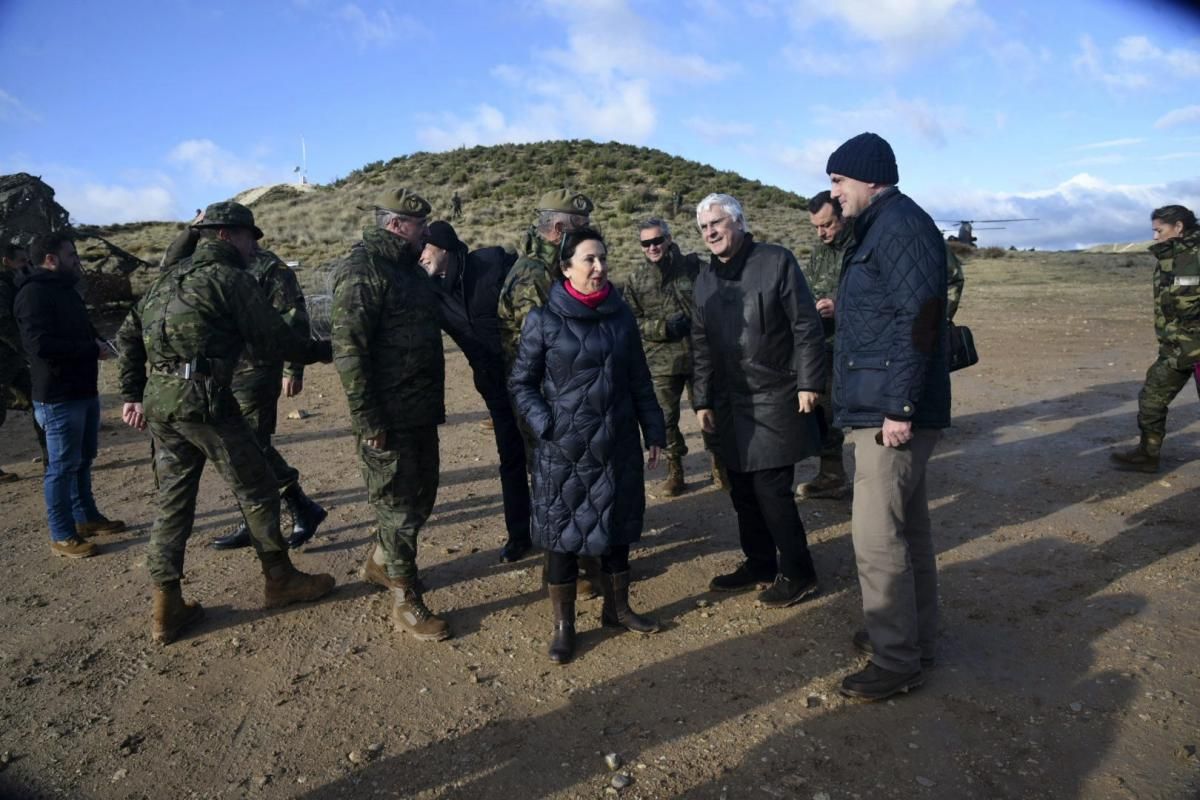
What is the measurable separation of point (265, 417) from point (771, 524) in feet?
11.1

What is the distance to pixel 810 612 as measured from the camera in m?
4.15

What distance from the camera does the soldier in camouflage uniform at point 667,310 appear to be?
232 inches

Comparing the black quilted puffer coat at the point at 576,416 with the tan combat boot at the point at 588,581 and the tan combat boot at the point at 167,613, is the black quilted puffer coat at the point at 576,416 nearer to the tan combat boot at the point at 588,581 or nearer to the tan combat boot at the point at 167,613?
the tan combat boot at the point at 588,581

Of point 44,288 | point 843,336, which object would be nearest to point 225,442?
point 44,288

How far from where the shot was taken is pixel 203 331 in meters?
3.88

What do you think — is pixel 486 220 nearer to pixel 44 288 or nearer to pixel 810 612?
pixel 44 288

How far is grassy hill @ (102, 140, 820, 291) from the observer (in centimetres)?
2897

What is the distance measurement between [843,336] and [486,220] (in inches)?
1268

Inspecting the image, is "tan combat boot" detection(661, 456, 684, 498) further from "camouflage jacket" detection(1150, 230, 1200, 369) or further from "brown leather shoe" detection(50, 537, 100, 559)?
"brown leather shoe" detection(50, 537, 100, 559)

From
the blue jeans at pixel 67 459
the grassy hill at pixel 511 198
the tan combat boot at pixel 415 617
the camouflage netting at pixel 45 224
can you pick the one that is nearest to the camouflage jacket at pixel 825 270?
the tan combat boot at pixel 415 617

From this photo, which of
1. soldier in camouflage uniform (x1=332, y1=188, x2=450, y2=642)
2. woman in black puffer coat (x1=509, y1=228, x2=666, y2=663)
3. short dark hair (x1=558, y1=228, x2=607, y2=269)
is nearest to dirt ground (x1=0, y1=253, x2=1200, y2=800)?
soldier in camouflage uniform (x1=332, y1=188, x2=450, y2=642)

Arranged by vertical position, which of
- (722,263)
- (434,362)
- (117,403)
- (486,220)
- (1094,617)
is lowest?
(1094,617)

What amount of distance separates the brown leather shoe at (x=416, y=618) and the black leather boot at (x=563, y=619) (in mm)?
619

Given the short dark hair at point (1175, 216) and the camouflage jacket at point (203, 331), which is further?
the short dark hair at point (1175, 216)
